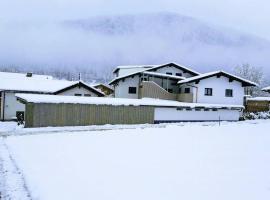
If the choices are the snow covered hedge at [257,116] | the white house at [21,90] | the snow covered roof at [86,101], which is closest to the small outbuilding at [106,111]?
the snow covered roof at [86,101]

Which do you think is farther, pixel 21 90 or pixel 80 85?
pixel 80 85

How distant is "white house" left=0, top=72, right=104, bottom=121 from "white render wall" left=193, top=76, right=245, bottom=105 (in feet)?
41.3

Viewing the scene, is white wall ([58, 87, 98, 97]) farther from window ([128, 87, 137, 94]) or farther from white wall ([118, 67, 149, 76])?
white wall ([118, 67, 149, 76])

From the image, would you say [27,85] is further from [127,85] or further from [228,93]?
[228,93]

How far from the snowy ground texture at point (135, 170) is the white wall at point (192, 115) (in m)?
16.2

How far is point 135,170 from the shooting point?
1151 centimetres

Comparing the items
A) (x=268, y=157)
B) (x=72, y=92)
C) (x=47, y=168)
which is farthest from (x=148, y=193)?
(x=72, y=92)

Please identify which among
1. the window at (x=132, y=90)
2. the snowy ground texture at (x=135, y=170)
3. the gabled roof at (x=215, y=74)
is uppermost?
the gabled roof at (x=215, y=74)

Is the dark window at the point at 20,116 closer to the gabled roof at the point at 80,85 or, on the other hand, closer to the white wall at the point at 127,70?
the gabled roof at the point at 80,85

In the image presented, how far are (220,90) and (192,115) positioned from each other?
6808 millimetres

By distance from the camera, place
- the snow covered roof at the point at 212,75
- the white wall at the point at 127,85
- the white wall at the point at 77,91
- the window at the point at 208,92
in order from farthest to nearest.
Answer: the white wall at the point at 127,85 → the window at the point at 208,92 → the snow covered roof at the point at 212,75 → the white wall at the point at 77,91

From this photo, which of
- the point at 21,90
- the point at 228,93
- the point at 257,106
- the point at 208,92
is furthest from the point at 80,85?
the point at 257,106

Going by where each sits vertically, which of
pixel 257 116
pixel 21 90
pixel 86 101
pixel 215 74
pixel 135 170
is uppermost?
pixel 215 74

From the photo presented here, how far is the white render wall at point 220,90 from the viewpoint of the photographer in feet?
132
